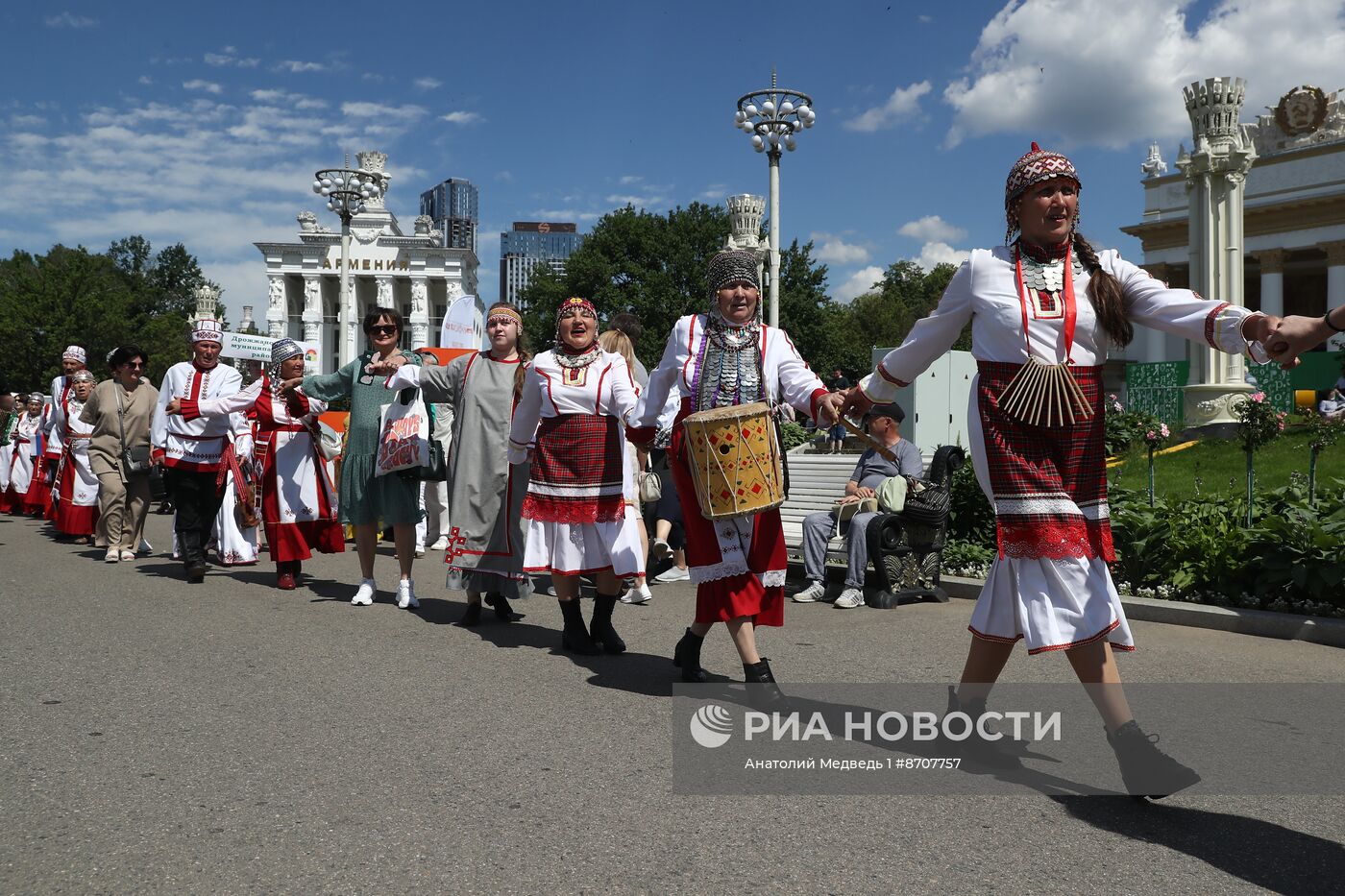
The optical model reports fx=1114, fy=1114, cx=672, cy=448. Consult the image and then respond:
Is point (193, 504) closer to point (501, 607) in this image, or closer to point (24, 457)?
point (501, 607)

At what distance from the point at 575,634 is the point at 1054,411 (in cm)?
343

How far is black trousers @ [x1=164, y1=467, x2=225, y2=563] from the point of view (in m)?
9.70

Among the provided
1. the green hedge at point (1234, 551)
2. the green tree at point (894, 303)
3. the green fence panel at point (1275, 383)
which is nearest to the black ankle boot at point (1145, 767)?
the green hedge at point (1234, 551)

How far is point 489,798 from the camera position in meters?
3.67

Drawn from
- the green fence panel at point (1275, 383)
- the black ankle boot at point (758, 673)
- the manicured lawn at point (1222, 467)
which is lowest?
the black ankle boot at point (758, 673)

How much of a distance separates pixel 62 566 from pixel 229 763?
7941 millimetres

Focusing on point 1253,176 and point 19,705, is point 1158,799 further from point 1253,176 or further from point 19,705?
point 1253,176

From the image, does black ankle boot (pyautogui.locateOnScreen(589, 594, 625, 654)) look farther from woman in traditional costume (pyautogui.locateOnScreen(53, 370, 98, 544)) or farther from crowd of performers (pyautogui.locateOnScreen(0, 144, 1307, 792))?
woman in traditional costume (pyautogui.locateOnScreen(53, 370, 98, 544))

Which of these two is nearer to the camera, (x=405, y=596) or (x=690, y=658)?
(x=690, y=658)

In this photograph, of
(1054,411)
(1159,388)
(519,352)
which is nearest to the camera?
(1054,411)

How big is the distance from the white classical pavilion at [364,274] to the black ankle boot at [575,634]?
110m

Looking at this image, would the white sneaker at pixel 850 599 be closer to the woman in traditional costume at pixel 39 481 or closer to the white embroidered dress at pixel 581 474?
the white embroidered dress at pixel 581 474

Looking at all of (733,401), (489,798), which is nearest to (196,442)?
Result: (733,401)

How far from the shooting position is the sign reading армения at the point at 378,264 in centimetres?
11656
